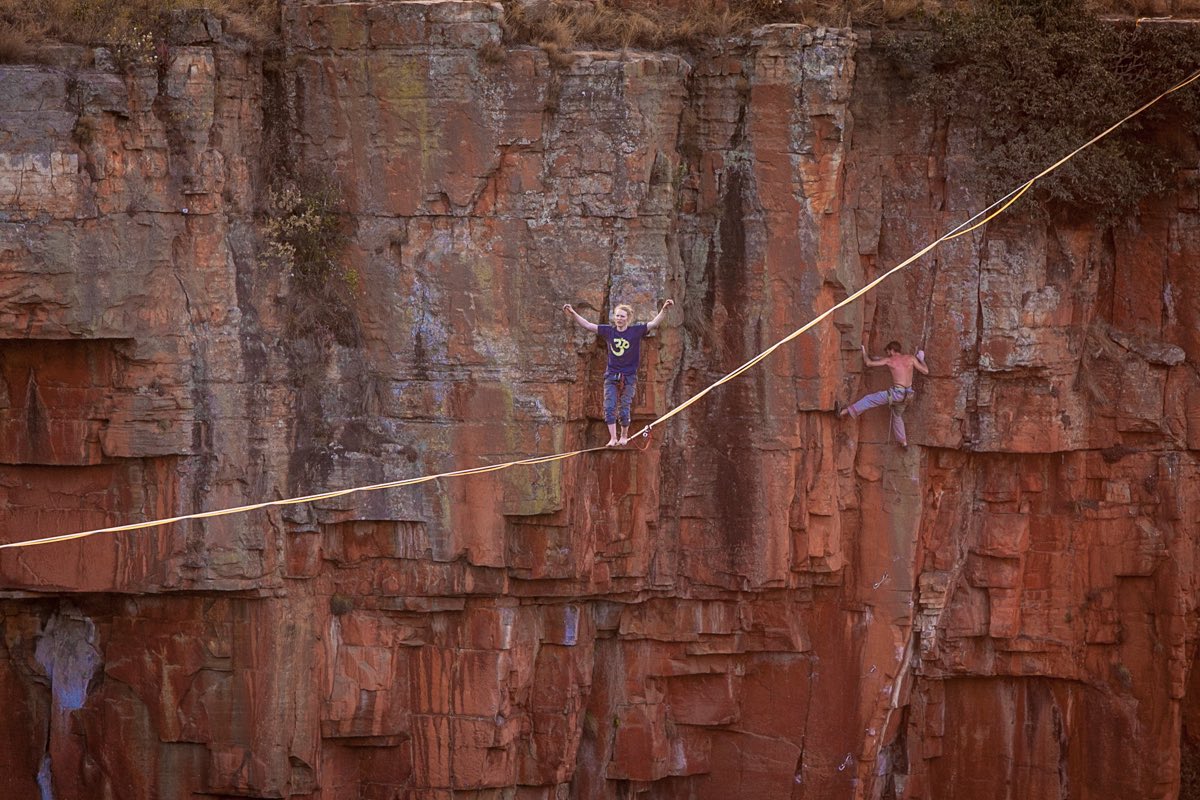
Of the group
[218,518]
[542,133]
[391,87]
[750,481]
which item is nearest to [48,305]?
[218,518]

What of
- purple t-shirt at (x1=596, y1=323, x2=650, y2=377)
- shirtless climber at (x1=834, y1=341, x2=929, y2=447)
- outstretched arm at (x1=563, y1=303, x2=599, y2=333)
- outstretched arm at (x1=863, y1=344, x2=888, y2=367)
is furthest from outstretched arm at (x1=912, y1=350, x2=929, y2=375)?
outstretched arm at (x1=563, y1=303, x2=599, y2=333)

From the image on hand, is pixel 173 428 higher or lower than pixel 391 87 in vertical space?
lower

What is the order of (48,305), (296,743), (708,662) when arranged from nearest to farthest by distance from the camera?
(48,305) < (296,743) < (708,662)

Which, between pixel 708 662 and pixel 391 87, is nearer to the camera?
pixel 391 87

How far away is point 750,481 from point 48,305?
804cm

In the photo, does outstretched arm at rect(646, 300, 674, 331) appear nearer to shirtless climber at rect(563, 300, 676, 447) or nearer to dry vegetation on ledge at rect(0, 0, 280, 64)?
shirtless climber at rect(563, 300, 676, 447)

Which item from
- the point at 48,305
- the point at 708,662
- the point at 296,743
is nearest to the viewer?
the point at 48,305

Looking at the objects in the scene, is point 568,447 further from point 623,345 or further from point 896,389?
point 896,389

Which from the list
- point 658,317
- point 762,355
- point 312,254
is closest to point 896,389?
point 762,355

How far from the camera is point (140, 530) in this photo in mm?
18266

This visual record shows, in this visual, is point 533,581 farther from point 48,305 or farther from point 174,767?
point 48,305

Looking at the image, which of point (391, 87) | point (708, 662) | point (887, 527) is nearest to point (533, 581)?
point (708, 662)

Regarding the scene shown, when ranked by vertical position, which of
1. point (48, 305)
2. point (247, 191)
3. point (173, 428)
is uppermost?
point (247, 191)

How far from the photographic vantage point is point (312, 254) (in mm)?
18609
